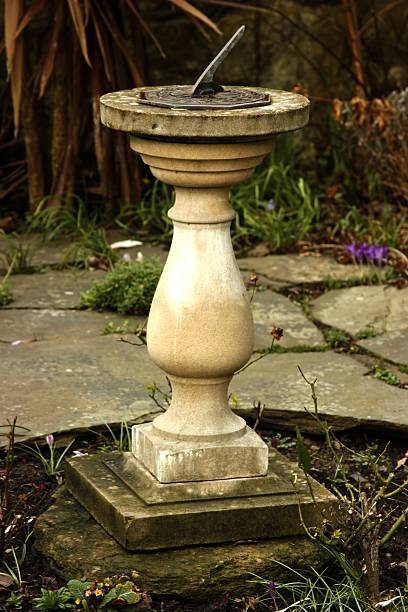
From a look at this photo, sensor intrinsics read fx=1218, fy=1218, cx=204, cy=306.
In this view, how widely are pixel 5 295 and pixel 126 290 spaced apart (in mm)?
487

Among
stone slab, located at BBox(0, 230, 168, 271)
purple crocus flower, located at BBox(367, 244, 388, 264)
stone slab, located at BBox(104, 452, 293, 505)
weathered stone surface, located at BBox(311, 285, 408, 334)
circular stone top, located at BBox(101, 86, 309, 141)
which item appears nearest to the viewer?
circular stone top, located at BBox(101, 86, 309, 141)

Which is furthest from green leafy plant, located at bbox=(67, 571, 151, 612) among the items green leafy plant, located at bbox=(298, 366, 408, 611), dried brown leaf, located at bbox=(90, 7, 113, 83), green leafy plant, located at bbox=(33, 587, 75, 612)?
dried brown leaf, located at bbox=(90, 7, 113, 83)

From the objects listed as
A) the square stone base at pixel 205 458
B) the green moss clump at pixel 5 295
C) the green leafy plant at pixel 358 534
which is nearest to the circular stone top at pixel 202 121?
the green leafy plant at pixel 358 534

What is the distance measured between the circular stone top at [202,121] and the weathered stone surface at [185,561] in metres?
0.92

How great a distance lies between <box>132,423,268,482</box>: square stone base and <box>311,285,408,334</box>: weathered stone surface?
156 cm

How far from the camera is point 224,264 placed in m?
2.76

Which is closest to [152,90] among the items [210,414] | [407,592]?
[210,414]

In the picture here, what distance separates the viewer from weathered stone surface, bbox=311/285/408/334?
174 inches

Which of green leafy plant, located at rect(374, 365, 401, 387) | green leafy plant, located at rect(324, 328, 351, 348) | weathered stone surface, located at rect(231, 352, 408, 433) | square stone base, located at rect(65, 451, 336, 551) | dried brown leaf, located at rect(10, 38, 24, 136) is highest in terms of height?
dried brown leaf, located at rect(10, 38, 24, 136)

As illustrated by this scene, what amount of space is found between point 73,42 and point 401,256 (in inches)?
69.2

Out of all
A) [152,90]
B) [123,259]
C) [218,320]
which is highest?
[152,90]

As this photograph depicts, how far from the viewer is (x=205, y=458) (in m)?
2.81

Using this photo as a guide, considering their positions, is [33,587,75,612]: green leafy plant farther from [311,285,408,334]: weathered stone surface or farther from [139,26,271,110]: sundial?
[311,285,408,334]: weathered stone surface

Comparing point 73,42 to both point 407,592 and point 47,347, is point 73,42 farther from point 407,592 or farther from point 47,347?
point 407,592
